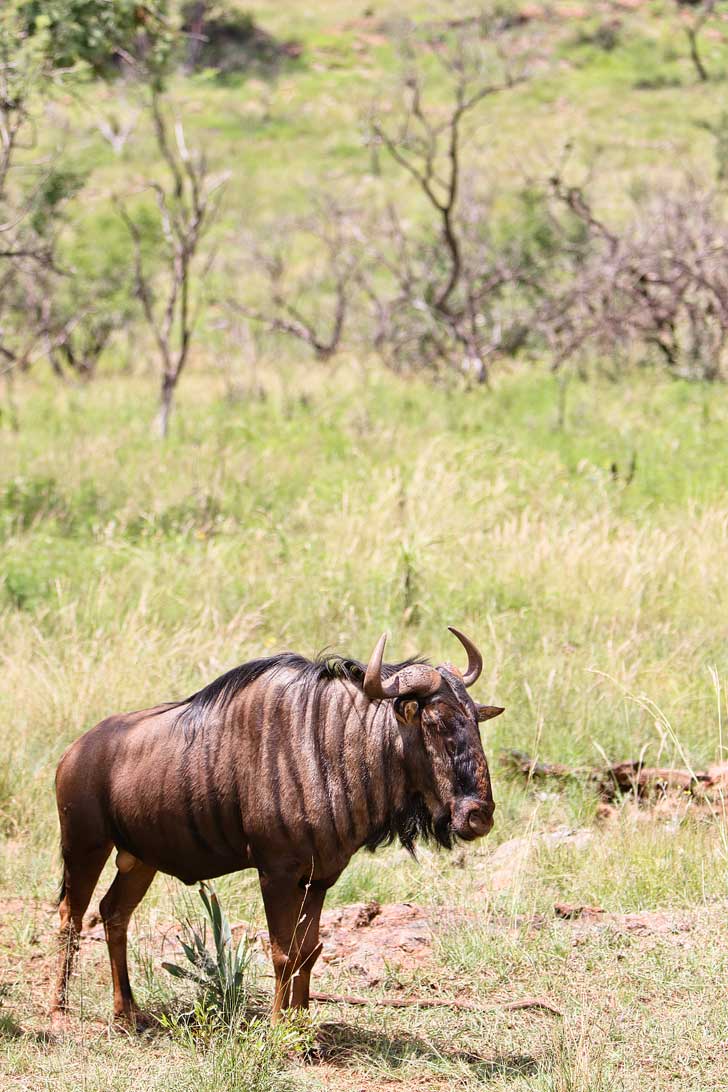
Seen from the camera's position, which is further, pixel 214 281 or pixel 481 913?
pixel 214 281

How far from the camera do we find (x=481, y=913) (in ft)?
15.0

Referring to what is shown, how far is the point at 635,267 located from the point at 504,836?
9717 mm

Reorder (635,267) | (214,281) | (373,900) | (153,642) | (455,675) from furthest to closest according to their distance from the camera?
(214,281), (635,267), (153,642), (373,900), (455,675)

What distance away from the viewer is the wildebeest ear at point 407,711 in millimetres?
3525

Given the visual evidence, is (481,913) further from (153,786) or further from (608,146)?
(608,146)

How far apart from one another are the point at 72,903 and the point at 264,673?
37.8 inches

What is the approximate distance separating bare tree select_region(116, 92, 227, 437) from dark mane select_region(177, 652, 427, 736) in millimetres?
8068

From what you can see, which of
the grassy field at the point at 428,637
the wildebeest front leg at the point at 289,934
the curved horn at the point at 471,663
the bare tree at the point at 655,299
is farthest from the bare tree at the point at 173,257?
the wildebeest front leg at the point at 289,934

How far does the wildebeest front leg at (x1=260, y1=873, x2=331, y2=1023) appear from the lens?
11.9ft

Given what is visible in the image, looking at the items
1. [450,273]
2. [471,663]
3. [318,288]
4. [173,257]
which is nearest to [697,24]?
[318,288]

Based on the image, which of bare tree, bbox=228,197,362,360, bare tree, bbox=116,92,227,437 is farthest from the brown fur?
bare tree, bbox=228,197,362,360

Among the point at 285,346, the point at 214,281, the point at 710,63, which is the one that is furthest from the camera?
the point at 710,63

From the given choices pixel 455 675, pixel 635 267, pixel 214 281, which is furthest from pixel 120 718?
pixel 214 281

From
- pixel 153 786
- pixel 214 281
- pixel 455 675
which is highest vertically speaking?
pixel 455 675
